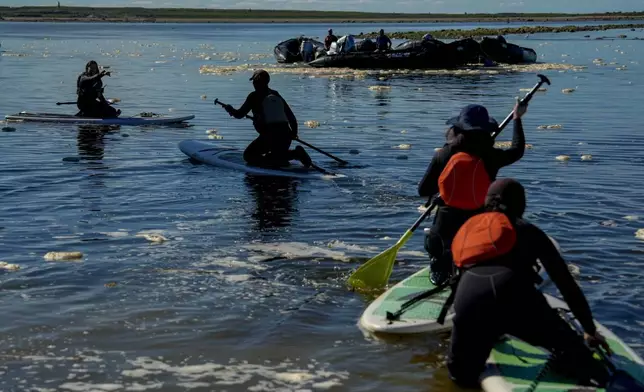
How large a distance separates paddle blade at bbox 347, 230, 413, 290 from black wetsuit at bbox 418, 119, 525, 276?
1.03 m

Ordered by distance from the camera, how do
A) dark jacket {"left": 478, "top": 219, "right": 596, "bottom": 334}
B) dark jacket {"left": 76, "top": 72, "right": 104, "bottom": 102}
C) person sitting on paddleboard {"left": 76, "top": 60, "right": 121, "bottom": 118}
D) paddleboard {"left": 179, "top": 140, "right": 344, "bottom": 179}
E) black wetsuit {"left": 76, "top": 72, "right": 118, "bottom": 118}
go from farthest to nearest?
1. black wetsuit {"left": 76, "top": 72, "right": 118, "bottom": 118}
2. person sitting on paddleboard {"left": 76, "top": 60, "right": 121, "bottom": 118}
3. dark jacket {"left": 76, "top": 72, "right": 104, "bottom": 102}
4. paddleboard {"left": 179, "top": 140, "right": 344, "bottom": 179}
5. dark jacket {"left": 478, "top": 219, "right": 596, "bottom": 334}

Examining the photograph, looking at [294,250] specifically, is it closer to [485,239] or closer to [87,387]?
[87,387]

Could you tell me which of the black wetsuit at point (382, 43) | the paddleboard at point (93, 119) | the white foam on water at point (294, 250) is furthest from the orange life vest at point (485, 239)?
the black wetsuit at point (382, 43)

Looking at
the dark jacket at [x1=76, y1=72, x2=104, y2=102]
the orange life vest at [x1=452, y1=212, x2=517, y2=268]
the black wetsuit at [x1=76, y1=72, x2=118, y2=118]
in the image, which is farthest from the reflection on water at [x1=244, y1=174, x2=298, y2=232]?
the black wetsuit at [x1=76, y1=72, x2=118, y2=118]

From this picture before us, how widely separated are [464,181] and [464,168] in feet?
0.48

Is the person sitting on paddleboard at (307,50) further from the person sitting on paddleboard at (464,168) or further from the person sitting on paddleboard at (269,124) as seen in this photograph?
the person sitting on paddleboard at (464,168)

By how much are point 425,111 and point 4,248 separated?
1937 cm

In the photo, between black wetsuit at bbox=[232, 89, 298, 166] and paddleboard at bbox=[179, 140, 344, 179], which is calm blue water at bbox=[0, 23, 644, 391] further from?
black wetsuit at bbox=[232, 89, 298, 166]

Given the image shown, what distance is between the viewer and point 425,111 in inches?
1184

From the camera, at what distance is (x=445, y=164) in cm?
896

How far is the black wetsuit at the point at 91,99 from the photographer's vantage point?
78.5 ft

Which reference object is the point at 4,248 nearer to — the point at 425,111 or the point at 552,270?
the point at 552,270

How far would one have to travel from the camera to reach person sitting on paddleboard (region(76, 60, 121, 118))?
23.8m

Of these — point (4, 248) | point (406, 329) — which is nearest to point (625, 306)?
point (406, 329)
